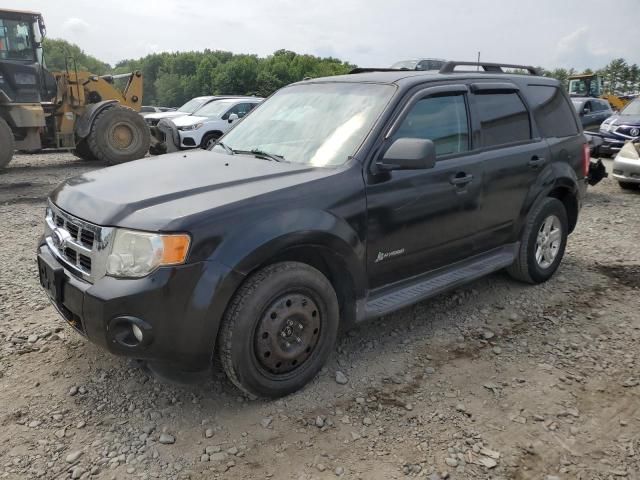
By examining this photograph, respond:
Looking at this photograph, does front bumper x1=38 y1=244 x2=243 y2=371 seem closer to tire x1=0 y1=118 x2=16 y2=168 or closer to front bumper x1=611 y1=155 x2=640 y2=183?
front bumper x1=611 y1=155 x2=640 y2=183

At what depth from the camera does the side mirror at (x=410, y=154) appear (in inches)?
119

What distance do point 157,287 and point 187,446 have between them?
2.78 ft

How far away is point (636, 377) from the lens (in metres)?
3.25

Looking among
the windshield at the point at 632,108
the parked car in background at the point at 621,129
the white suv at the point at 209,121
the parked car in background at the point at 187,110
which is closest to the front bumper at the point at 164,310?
the white suv at the point at 209,121

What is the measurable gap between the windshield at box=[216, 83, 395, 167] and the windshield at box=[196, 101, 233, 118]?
9954mm

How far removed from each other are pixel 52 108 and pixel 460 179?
37.5 feet

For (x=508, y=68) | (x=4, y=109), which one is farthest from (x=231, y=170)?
(x=4, y=109)

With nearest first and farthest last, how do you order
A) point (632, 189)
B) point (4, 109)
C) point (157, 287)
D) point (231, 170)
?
1. point (157, 287)
2. point (231, 170)
3. point (632, 189)
4. point (4, 109)

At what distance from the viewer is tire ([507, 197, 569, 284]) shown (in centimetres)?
439

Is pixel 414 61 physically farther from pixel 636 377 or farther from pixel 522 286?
pixel 636 377

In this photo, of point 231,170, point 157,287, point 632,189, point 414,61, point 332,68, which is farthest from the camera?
point 332,68

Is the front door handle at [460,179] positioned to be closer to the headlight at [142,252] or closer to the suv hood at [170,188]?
the suv hood at [170,188]

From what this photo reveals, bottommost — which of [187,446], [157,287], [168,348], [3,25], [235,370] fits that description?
[187,446]

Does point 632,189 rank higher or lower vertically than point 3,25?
lower
